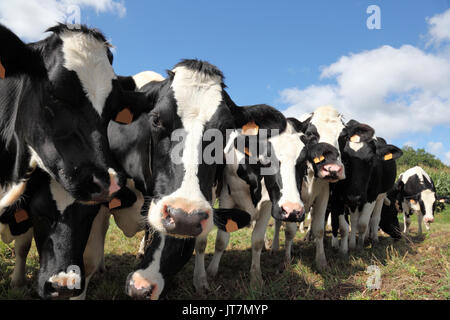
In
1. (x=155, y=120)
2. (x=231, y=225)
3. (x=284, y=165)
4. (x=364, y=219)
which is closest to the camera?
(x=155, y=120)

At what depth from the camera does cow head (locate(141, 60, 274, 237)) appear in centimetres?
212

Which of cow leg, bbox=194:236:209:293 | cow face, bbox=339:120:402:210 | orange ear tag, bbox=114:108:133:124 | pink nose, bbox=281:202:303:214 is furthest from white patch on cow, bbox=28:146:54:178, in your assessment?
cow face, bbox=339:120:402:210

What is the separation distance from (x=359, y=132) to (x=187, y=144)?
14.8 ft

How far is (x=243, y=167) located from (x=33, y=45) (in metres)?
3.08

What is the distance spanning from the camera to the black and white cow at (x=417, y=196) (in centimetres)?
1223

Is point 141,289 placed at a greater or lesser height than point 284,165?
lesser

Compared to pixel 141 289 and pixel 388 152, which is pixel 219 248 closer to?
pixel 141 289

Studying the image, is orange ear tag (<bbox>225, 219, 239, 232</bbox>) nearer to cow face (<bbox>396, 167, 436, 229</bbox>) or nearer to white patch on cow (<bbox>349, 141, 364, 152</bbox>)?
white patch on cow (<bbox>349, 141, 364, 152</bbox>)

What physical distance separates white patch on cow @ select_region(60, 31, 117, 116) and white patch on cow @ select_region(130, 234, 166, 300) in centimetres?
124

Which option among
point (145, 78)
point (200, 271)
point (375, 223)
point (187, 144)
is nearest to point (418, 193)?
point (375, 223)

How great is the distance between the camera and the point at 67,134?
223 centimetres

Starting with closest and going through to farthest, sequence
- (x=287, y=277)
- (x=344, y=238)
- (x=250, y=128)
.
→ (x=250, y=128) → (x=287, y=277) → (x=344, y=238)

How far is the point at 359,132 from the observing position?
19.9 ft
